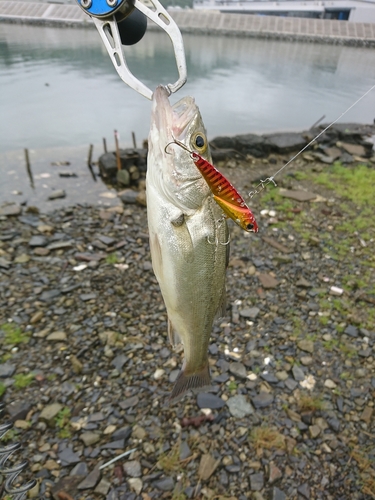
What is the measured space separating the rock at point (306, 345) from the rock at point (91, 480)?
8.14 ft

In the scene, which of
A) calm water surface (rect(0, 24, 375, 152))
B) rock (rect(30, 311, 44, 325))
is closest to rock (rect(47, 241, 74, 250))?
rock (rect(30, 311, 44, 325))

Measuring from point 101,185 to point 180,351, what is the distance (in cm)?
555

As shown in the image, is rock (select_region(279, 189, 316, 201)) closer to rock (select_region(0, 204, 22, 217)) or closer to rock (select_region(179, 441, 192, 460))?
rock (select_region(0, 204, 22, 217))

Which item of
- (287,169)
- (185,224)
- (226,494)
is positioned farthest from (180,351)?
(287,169)

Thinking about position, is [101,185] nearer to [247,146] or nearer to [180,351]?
[247,146]

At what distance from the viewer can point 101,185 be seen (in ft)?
28.0

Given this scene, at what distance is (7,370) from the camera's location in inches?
146

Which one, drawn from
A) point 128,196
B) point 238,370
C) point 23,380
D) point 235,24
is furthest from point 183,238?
point 235,24

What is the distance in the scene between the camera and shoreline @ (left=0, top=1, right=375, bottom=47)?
2968 cm

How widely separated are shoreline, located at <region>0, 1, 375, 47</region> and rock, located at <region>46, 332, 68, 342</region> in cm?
3031

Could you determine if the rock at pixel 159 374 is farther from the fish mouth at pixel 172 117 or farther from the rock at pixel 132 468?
the fish mouth at pixel 172 117

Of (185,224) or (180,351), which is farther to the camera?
(180,351)

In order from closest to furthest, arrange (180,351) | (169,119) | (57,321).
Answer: (169,119), (180,351), (57,321)

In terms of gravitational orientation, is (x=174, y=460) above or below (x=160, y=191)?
below
